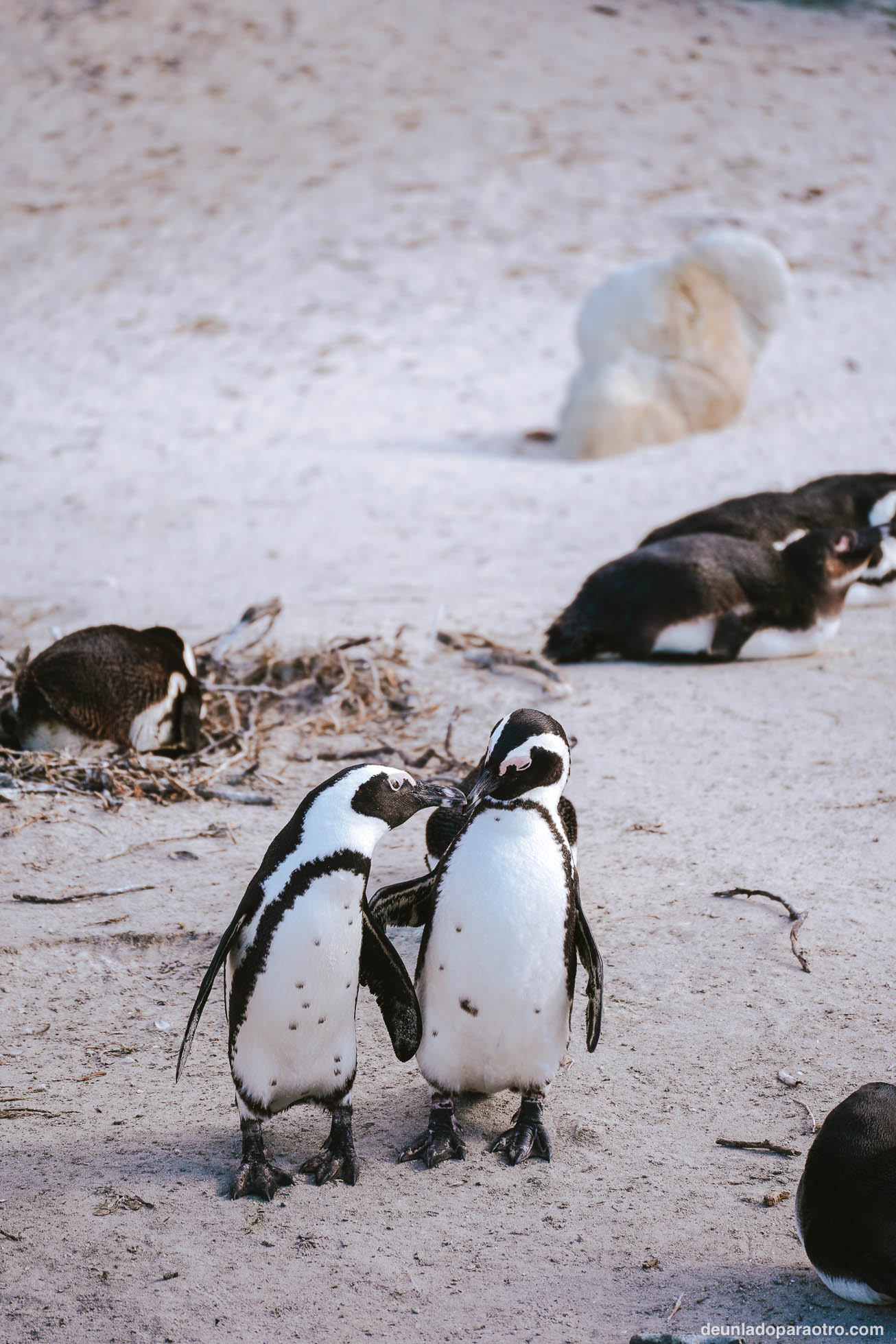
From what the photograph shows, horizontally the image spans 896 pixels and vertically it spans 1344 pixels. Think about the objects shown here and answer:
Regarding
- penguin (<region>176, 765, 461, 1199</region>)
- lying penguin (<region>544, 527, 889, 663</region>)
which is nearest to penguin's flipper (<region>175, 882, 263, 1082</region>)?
penguin (<region>176, 765, 461, 1199</region>)

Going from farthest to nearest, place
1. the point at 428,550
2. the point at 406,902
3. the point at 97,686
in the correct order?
the point at 428,550, the point at 97,686, the point at 406,902

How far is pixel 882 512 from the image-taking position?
635 cm

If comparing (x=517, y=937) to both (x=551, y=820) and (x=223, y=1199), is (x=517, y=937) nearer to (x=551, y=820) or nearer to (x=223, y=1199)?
(x=551, y=820)

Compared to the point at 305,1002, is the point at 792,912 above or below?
below

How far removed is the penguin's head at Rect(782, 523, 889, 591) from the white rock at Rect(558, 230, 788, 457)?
144 inches

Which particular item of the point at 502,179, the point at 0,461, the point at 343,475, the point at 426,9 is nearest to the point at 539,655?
the point at 343,475

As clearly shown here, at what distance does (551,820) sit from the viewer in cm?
254

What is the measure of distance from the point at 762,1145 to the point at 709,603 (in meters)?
3.06

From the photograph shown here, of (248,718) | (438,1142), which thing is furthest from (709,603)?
(438,1142)

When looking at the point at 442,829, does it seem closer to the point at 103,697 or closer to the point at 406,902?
the point at 406,902

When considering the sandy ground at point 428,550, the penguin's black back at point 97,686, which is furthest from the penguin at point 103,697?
the sandy ground at point 428,550

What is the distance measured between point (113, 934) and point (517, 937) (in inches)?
46.9

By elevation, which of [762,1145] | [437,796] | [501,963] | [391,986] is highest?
[437,796]

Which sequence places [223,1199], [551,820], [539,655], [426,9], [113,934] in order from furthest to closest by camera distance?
[426,9]
[539,655]
[113,934]
[551,820]
[223,1199]
